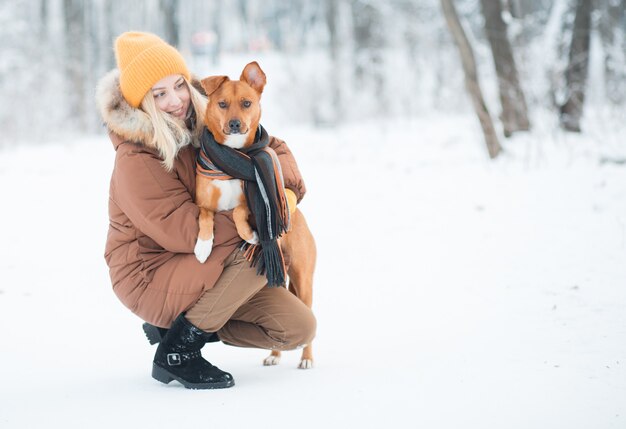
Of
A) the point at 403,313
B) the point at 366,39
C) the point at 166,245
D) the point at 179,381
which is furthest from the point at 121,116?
the point at 366,39

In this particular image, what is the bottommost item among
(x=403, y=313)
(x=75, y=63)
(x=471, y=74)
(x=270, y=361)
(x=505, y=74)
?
(x=270, y=361)

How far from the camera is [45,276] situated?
4.76 meters

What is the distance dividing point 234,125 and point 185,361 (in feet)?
3.43

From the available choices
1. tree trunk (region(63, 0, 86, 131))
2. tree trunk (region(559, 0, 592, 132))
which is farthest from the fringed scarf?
tree trunk (region(63, 0, 86, 131))

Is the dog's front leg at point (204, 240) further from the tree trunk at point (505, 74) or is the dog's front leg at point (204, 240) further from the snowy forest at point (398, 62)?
the tree trunk at point (505, 74)

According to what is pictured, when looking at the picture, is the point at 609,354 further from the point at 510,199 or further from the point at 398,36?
the point at 398,36

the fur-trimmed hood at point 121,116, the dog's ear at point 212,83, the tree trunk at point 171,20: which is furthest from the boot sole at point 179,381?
the tree trunk at point 171,20

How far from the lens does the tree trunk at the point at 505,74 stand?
8525 millimetres

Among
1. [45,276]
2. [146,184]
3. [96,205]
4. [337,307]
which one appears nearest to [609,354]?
[337,307]

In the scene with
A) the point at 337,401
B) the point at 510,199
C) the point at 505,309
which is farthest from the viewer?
the point at 510,199

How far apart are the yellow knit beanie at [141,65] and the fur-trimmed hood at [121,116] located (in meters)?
0.05

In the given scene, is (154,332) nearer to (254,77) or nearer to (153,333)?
(153,333)

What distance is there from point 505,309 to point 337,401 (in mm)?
1586

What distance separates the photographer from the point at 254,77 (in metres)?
3.05
